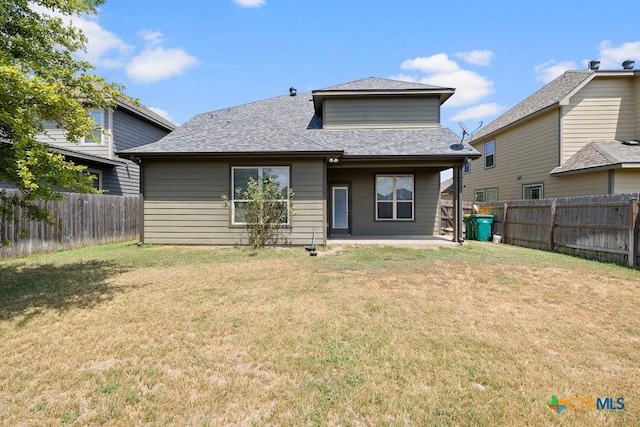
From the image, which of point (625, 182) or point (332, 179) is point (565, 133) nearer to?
point (625, 182)

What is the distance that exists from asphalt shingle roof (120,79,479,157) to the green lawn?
4723 millimetres

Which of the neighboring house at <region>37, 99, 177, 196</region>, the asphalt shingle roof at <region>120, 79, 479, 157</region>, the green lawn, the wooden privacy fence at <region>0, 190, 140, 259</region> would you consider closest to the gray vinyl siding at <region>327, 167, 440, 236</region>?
the asphalt shingle roof at <region>120, 79, 479, 157</region>

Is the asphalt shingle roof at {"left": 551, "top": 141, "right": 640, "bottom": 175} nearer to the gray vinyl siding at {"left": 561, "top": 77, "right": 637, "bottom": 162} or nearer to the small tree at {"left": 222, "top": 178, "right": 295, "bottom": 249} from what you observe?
the gray vinyl siding at {"left": 561, "top": 77, "right": 637, "bottom": 162}

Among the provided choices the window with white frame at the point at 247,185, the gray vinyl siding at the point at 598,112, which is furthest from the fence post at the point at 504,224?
the window with white frame at the point at 247,185

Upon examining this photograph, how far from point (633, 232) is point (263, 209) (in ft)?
29.4

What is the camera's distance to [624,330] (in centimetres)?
363

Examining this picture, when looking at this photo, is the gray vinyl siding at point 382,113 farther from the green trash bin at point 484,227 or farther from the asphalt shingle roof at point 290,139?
the green trash bin at point 484,227

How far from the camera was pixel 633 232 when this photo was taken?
7.05 m

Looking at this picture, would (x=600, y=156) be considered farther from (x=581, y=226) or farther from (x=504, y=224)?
(x=581, y=226)

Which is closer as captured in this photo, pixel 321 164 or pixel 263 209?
pixel 263 209

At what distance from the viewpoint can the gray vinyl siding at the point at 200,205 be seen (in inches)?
387

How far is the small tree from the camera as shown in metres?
9.45

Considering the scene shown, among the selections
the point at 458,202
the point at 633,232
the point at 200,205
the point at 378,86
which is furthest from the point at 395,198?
the point at 200,205

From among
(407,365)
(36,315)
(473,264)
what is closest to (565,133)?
(473,264)
